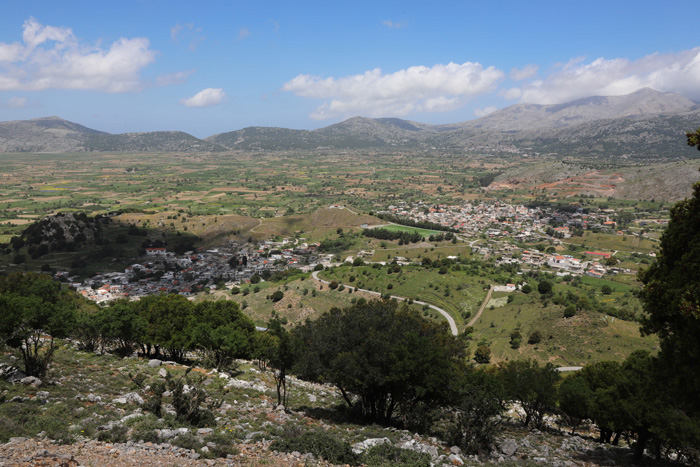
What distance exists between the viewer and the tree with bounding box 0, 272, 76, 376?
19.7 m

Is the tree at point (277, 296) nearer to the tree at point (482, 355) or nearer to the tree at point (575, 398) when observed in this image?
the tree at point (482, 355)

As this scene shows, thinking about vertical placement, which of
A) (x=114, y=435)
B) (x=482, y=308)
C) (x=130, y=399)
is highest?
(x=114, y=435)

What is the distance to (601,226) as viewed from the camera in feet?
511

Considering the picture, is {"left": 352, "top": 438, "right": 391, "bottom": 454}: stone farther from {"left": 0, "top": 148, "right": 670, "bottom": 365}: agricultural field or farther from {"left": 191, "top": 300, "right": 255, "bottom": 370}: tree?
{"left": 0, "top": 148, "right": 670, "bottom": 365}: agricultural field

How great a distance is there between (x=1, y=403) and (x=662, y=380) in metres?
27.1

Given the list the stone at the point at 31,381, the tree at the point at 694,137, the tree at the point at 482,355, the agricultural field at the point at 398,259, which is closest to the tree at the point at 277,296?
the agricultural field at the point at 398,259

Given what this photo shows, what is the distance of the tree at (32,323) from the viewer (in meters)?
19.7

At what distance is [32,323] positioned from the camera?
73.0 ft

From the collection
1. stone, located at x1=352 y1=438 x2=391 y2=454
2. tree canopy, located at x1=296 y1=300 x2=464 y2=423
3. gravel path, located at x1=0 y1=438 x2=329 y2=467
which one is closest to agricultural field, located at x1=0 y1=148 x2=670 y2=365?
tree canopy, located at x1=296 y1=300 x2=464 y2=423

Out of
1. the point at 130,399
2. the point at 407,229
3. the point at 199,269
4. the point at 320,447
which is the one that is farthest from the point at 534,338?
the point at 407,229

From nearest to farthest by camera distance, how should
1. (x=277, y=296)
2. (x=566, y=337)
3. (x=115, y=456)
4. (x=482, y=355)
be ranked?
(x=115, y=456)
(x=482, y=355)
(x=566, y=337)
(x=277, y=296)

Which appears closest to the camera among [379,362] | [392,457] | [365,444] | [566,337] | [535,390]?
[392,457]

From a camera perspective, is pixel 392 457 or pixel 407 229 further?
pixel 407 229

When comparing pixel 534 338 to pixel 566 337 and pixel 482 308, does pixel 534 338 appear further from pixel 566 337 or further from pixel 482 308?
pixel 482 308
